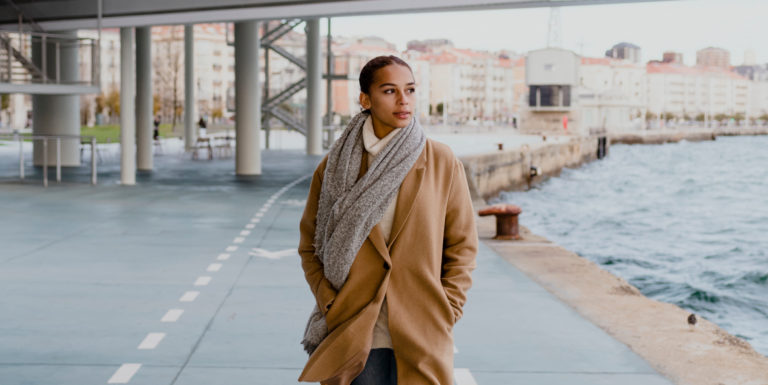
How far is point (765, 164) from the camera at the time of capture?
102188 millimetres

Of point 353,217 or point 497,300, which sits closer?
point 353,217

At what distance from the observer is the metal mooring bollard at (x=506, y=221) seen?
16188 mm

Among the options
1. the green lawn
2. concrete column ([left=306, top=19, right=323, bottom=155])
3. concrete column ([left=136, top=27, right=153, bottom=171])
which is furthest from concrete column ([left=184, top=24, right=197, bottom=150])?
concrete column ([left=136, top=27, right=153, bottom=171])

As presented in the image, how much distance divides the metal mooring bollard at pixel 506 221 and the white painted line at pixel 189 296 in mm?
6848

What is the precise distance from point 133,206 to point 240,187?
575cm

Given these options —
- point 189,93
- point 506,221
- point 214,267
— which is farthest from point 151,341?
point 189,93

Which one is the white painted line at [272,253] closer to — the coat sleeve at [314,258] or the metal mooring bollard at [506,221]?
the metal mooring bollard at [506,221]

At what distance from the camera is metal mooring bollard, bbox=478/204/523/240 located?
53.1 ft

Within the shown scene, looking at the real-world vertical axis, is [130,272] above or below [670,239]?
above

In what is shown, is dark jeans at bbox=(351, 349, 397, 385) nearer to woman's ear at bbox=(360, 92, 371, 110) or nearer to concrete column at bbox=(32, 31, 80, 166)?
woman's ear at bbox=(360, 92, 371, 110)

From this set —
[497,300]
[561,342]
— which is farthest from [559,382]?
[497,300]

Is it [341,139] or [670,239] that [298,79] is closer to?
[670,239]

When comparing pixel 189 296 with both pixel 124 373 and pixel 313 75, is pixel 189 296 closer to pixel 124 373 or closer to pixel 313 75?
pixel 124 373

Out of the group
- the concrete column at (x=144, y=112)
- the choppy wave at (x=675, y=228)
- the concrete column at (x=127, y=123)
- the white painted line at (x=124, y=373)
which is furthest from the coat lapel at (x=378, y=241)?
the concrete column at (x=144, y=112)
